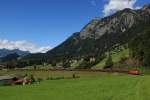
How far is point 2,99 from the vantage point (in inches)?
1818

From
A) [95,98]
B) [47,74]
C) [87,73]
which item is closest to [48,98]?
[95,98]

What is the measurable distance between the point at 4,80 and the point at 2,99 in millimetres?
46935

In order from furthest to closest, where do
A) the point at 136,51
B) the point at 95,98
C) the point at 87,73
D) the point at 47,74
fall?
the point at 136,51 → the point at 47,74 → the point at 87,73 → the point at 95,98

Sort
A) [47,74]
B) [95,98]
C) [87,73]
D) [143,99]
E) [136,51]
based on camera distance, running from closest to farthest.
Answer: [143,99], [95,98], [87,73], [47,74], [136,51]

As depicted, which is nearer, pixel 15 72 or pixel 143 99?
pixel 143 99

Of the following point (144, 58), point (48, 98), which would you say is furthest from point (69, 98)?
point (144, 58)

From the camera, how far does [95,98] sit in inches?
1563

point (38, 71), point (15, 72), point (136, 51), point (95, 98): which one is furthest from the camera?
point (136, 51)

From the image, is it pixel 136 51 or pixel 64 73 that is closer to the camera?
pixel 64 73

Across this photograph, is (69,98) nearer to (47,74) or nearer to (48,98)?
(48,98)

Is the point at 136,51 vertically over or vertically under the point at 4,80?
over

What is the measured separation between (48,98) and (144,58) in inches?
5056

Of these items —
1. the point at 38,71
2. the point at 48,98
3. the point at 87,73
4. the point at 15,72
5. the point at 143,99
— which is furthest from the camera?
the point at 15,72

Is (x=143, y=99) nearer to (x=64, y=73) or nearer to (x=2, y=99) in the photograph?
(x=2, y=99)
